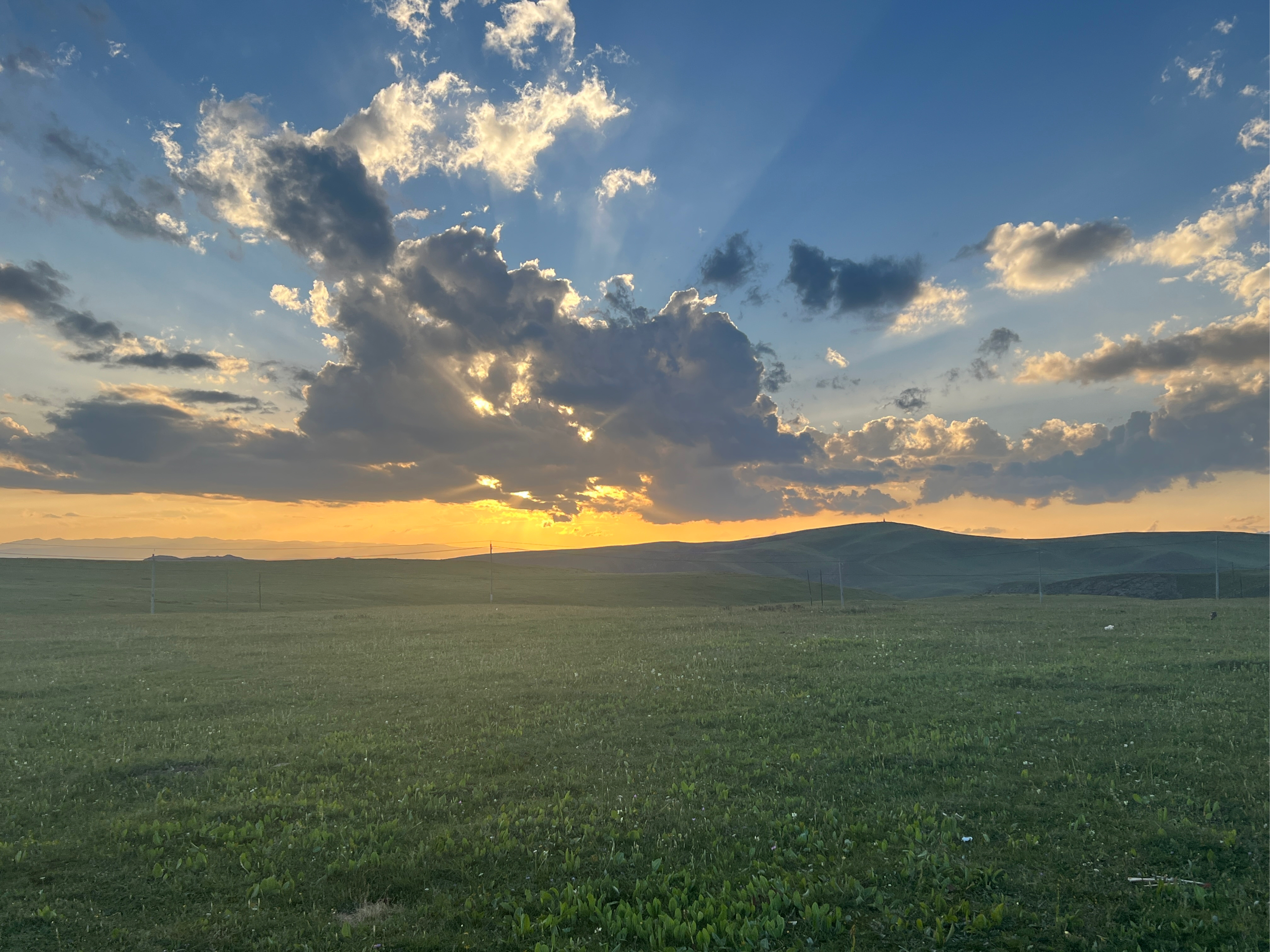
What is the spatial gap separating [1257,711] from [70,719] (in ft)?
102

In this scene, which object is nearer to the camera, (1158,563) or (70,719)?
(70,719)

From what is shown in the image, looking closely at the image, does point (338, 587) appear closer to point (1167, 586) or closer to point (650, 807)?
point (650, 807)

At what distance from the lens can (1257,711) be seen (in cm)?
1775

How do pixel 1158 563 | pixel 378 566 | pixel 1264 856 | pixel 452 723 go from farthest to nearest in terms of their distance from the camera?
pixel 1158 563, pixel 378 566, pixel 452 723, pixel 1264 856

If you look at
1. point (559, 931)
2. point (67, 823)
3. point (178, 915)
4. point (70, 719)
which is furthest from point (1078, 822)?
point (70, 719)

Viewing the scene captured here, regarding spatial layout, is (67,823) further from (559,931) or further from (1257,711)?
(1257,711)

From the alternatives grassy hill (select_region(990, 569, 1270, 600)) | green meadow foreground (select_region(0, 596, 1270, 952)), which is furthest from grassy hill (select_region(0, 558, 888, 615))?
green meadow foreground (select_region(0, 596, 1270, 952))

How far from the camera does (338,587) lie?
10462cm

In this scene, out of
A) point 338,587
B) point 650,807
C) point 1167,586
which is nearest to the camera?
point 650,807

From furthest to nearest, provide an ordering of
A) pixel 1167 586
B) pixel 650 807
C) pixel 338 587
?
pixel 1167 586, pixel 338 587, pixel 650 807

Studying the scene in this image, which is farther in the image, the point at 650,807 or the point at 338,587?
the point at 338,587

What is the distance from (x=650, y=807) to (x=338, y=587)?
10251 centimetres

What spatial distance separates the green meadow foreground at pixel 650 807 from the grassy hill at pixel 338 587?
5323 centimetres

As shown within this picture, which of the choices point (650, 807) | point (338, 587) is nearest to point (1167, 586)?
point (338, 587)
